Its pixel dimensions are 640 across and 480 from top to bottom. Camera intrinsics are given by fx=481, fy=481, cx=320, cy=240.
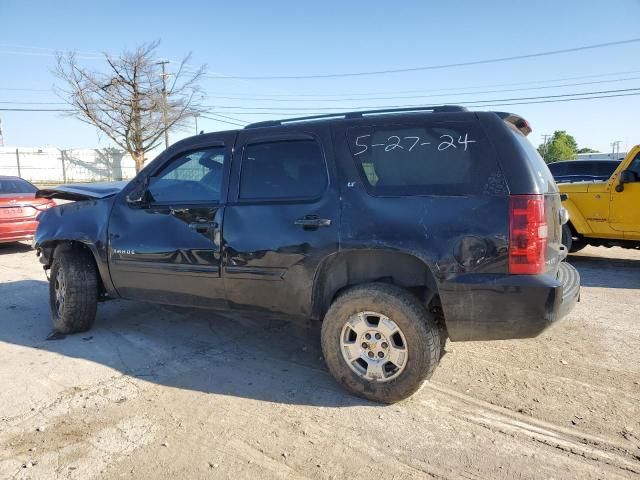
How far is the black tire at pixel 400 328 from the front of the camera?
320 cm

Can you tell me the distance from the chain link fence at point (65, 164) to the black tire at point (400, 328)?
37.6 metres

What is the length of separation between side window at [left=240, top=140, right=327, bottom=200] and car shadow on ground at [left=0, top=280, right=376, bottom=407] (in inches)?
43.3

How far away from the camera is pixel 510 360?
13.2 ft

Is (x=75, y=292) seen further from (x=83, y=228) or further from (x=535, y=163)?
(x=535, y=163)

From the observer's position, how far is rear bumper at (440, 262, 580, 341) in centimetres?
296

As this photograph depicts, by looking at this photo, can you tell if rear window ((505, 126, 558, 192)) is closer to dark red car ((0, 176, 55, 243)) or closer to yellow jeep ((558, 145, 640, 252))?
yellow jeep ((558, 145, 640, 252))

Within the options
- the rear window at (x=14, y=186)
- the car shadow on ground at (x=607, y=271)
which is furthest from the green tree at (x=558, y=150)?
the rear window at (x=14, y=186)

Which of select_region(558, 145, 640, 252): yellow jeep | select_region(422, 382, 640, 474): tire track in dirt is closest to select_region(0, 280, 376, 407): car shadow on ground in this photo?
select_region(422, 382, 640, 474): tire track in dirt

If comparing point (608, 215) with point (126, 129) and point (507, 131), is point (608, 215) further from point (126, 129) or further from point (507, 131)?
point (126, 129)

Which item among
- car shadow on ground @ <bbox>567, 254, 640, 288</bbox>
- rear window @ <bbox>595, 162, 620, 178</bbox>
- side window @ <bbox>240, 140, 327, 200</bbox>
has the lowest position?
car shadow on ground @ <bbox>567, 254, 640, 288</bbox>

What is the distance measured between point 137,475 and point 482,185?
103 inches

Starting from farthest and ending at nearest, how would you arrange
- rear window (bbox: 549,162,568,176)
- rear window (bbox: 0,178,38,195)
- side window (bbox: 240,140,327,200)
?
1. rear window (bbox: 549,162,568,176)
2. rear window (bbox: 0,178,38,195)
3. side window (bbox: 240,140,327,200)

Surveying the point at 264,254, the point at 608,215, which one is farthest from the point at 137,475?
the point at 608,215

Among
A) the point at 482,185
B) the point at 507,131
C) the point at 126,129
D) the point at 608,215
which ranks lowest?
the point at 608,215
